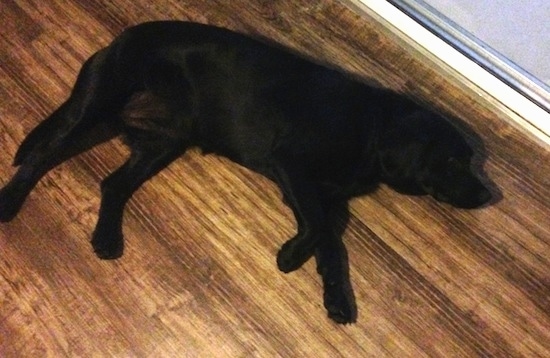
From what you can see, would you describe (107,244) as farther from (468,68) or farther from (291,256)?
(468,68)

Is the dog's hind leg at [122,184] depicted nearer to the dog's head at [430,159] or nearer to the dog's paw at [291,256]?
the dog's paw at [291,256]

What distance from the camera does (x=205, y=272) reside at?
1406mm

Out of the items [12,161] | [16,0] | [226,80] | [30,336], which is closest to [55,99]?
[12,161]

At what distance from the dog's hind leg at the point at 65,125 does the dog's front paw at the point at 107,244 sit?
0.66 ft

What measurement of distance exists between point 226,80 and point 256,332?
0.54m

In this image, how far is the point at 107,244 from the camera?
1.39m

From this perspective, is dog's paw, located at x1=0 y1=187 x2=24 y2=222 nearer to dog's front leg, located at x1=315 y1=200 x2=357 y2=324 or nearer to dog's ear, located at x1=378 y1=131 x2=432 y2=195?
dog's front leg, located at x1=315 y1=200 x2=357 y2=324

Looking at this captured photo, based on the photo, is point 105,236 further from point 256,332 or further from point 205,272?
point 256,332

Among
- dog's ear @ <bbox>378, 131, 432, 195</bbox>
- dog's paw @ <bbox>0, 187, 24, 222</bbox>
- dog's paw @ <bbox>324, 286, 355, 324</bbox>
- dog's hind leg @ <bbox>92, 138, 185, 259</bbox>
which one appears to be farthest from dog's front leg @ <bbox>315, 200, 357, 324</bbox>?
dog's paw @ <bbox>0, 187, 24, 222</bbox>

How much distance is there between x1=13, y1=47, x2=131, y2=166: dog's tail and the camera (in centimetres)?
141

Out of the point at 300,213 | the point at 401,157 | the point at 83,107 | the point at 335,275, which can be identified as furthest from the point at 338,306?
the point at 83,107

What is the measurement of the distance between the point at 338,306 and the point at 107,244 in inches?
20.2

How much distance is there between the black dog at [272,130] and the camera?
135 cm

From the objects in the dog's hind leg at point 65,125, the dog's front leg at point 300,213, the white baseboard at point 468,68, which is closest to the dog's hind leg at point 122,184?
the dog's hind leg at point 65,125
